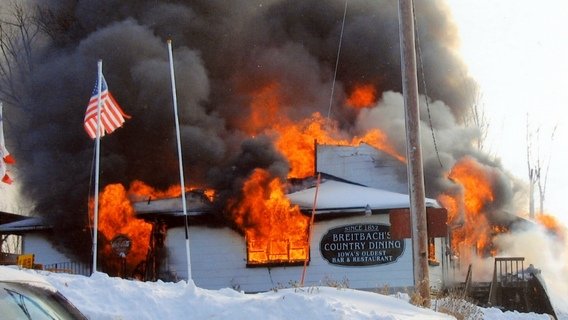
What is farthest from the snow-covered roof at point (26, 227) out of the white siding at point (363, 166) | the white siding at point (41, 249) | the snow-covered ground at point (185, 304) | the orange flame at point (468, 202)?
the snow-covered ground at point (185, 304)

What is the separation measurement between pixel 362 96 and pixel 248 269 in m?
10.8

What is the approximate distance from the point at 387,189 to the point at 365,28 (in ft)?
32.1

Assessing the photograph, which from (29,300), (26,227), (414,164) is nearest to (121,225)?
(26,227)

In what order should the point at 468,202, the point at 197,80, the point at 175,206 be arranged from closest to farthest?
the point at 175,206, the point at 468,202, the point at 197,80

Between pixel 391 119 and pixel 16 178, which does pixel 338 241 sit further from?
pixel 16 178

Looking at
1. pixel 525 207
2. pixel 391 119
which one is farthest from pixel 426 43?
pixel 525 207

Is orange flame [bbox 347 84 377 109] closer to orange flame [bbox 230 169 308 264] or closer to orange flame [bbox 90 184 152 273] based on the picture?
orange flame [bbox 230 169 308 264]

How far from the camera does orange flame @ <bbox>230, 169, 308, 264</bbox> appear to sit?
2208 cm

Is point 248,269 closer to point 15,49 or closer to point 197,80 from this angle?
point 197,80

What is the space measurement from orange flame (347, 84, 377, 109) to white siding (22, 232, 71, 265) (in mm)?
12287

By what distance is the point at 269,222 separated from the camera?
22.1m

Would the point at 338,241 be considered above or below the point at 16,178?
below

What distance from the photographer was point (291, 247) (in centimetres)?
2244

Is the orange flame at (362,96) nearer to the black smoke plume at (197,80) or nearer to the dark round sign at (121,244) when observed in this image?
the black smoke plume at (197,80)
